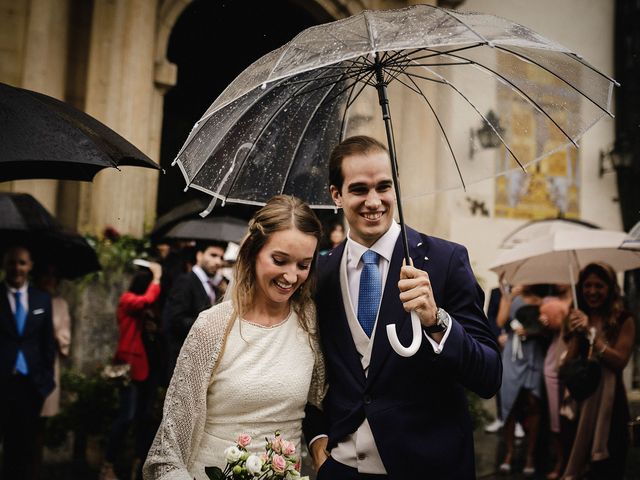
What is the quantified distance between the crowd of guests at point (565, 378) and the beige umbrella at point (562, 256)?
11.6 inches

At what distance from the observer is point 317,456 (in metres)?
2.86

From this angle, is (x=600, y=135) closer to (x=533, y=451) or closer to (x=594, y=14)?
(x=594, y=14)

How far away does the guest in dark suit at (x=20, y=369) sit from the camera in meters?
5.85

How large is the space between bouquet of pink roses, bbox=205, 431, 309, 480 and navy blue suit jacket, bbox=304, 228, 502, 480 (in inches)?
12.9

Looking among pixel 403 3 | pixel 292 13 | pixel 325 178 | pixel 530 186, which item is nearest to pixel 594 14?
pixel 530 186

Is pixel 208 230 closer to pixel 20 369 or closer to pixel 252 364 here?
pixel 20 369

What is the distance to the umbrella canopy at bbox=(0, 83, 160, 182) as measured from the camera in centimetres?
310

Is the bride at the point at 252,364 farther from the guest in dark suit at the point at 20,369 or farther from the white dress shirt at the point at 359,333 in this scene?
the guest in dark suit at the point at 20,369

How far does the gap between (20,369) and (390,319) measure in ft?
13.8

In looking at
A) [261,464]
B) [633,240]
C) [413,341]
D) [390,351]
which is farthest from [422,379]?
[633,240]

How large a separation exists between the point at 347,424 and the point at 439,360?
446 millimetres

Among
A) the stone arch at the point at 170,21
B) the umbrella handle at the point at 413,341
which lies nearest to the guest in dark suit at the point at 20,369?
the umbrella handle at the point at 413,341

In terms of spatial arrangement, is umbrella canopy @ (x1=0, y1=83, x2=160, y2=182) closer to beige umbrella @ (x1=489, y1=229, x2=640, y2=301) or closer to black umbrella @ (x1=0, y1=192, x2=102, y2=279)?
black umbrella @ (x1=0, y1=192, x2=102, y2=279)

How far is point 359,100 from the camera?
3840 mm
